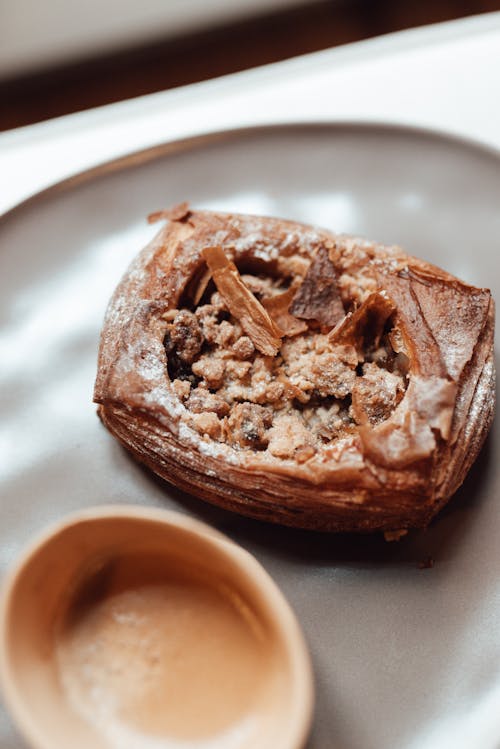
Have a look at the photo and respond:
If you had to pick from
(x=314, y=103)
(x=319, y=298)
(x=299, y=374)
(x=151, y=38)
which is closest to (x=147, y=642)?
(x=299, y=374)

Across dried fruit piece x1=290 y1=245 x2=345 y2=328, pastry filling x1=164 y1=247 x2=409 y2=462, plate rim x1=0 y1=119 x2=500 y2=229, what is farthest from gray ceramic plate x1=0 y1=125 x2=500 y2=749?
dried fruit piece x1=290 y1=245 x2=345 y2=328

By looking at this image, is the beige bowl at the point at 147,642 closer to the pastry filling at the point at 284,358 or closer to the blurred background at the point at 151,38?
the pastry filling at the point at 284,358

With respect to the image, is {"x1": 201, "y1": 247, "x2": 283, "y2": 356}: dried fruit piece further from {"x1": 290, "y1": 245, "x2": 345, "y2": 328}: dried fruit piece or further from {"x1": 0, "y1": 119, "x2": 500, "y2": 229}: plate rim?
{"x1": 0, "y1": 119, "x2": 500, "y2": 229}: plate rim

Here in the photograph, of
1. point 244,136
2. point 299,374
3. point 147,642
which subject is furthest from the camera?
point 244,136

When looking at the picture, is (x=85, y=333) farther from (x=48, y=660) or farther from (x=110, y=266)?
(x=48, y=660)

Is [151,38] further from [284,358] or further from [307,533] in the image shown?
[307,533]

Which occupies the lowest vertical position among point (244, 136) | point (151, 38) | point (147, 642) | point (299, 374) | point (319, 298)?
point (147, 642)
